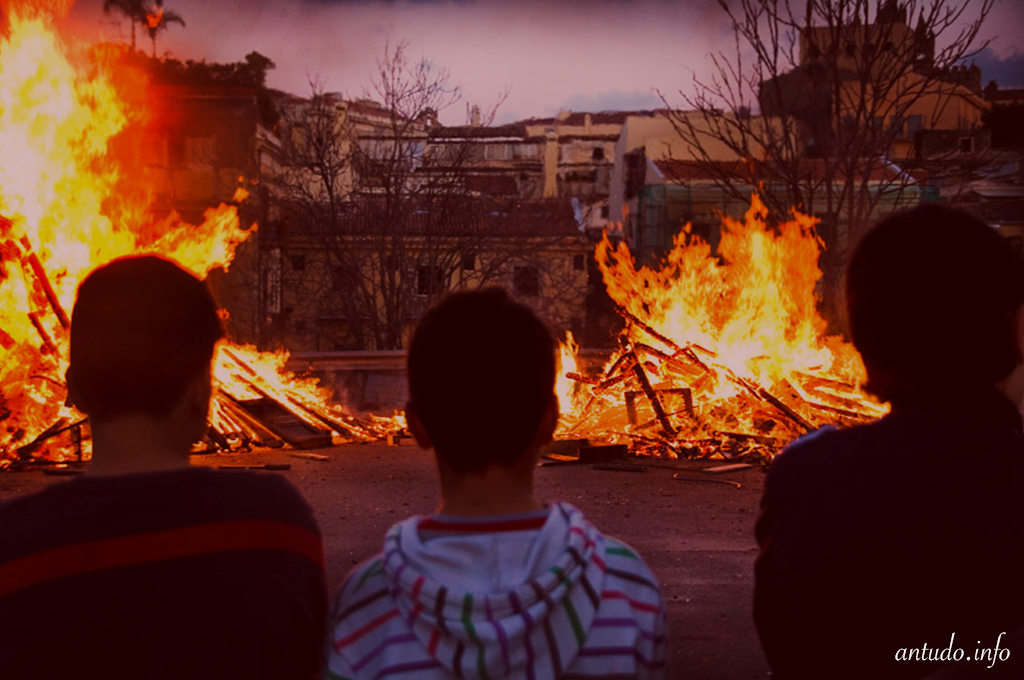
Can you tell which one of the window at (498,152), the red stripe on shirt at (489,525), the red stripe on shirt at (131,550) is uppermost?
the window at (498,152)

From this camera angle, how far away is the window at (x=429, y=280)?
2362cm

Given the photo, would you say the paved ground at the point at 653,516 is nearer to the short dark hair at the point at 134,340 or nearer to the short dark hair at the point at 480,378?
the short dark hair at the point at 480,378

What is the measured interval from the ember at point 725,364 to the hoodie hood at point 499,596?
7886mm

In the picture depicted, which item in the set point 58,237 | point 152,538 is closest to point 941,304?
point 152,538

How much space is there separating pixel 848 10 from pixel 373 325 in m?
11.7

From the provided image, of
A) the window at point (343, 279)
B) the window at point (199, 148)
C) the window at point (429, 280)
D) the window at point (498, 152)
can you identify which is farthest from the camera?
the window at point (498, 152)

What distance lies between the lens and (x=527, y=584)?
162cm

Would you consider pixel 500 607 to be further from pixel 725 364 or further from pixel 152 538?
pixel 725 364

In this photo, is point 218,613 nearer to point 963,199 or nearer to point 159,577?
point 159,577

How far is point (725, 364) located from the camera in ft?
32.9

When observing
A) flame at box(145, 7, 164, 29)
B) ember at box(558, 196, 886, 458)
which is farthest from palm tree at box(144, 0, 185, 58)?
ember at box(558, 196, 886, 458)

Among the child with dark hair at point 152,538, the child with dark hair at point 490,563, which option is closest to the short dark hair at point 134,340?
the child with dark hair at point 152,538

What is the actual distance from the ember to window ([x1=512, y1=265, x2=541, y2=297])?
628 inches

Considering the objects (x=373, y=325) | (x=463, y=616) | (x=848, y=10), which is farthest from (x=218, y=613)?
(x=373, y=325)
